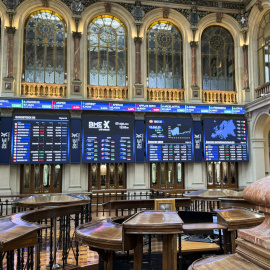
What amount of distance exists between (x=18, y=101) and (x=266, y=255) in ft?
39.7

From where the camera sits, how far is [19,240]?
7.45ft

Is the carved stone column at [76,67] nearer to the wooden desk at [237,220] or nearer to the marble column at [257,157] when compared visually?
the marble column at [257,157]

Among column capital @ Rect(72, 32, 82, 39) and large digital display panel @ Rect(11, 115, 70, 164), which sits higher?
column capital @ Rect(72, 32, 82, 39)

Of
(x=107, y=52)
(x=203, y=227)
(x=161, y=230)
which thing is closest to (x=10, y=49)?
(x=107, y=52)

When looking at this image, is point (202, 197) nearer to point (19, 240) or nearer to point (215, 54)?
point (19, 240)

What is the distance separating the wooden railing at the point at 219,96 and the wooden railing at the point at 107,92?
3796mm

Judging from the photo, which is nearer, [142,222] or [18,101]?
[142,222]

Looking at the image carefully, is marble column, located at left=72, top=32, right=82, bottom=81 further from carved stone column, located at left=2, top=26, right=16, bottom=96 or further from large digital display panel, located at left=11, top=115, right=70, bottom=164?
carved stone column, located at left=2, top=26, right=16, bottom=96

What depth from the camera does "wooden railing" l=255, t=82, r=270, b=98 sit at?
12.9 m

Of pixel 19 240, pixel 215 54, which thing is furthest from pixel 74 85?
pixel 19 240

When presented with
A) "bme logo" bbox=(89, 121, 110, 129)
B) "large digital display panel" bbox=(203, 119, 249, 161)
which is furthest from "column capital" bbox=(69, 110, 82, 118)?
"large digital display panel" bbox=(203, 119, 249, 161)

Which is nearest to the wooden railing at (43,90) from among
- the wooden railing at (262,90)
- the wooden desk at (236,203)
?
the wooden railing at (262,90)

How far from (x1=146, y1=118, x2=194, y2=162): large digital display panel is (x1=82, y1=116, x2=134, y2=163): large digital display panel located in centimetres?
84

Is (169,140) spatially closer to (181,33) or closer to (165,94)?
(165,94)
